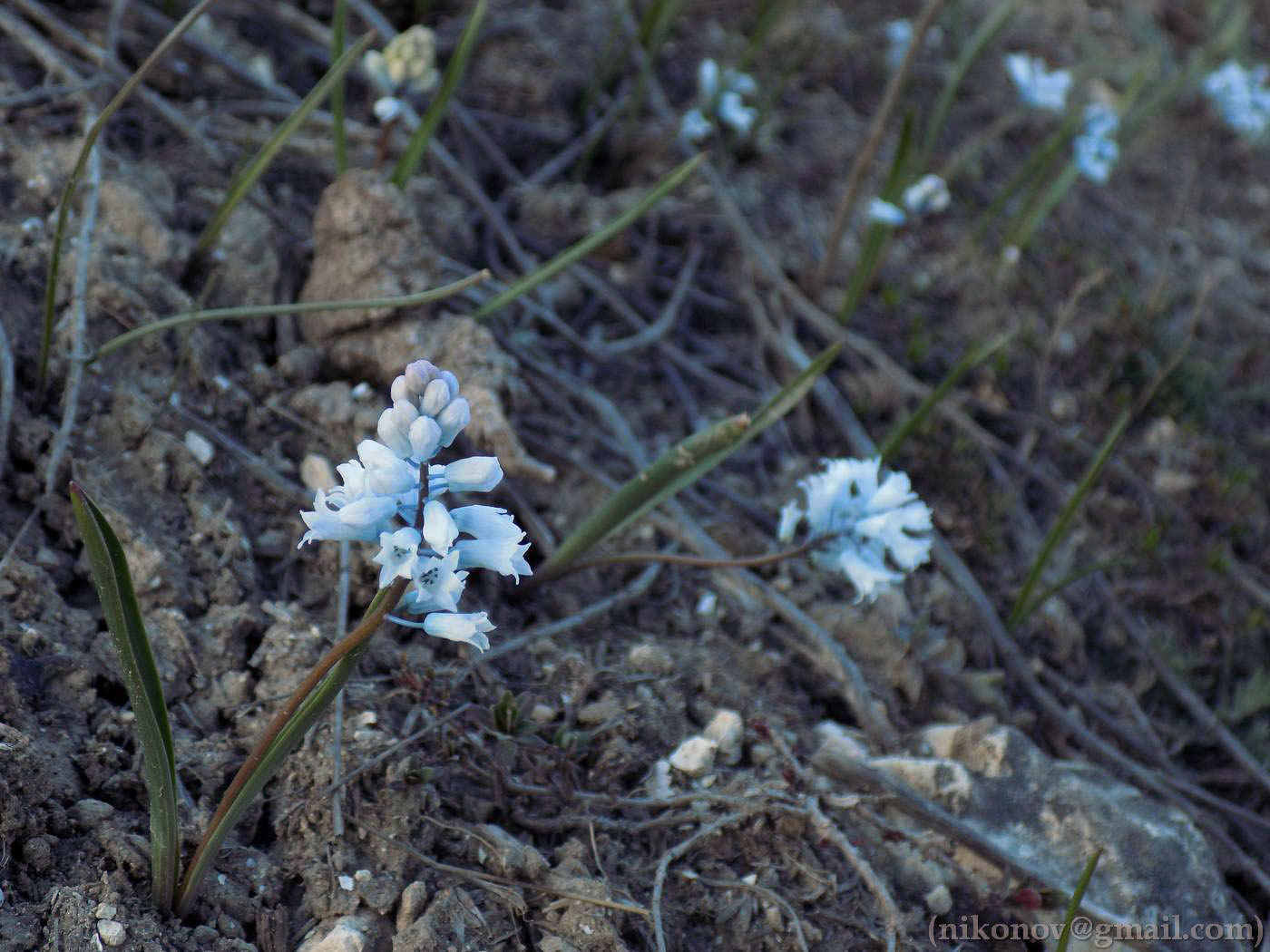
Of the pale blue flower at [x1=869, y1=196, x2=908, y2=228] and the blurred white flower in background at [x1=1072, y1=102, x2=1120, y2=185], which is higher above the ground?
the blurred white flower in background at [x1=1072, y1=102, x2=1120, y2=185]

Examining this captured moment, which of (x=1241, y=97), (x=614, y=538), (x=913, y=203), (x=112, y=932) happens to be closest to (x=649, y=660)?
(x=614, y=538)

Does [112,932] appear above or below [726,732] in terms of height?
above

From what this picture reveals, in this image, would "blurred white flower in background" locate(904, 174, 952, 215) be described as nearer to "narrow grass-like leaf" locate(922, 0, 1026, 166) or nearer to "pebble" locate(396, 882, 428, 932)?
"narrow grass-like leaf" locate(922, 0, 1026, 166)

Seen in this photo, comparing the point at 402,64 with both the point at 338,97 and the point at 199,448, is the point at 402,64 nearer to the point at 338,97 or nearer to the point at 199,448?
the point at 338,97

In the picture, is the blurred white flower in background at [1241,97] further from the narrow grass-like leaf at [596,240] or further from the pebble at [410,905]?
the pebble at [410,905]

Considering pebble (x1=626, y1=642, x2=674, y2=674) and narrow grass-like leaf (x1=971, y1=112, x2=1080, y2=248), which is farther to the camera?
narrow grass-like leaf (x1=971, y1=112, x2=1080, y2=248)

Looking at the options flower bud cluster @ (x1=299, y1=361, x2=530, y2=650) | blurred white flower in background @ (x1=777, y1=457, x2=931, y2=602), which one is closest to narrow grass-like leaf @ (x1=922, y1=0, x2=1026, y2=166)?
blurred white flower in background @ (x1=777, y1=457, x2=931, y2=602)

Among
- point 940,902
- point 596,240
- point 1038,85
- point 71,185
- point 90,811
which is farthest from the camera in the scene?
point 1038,85
